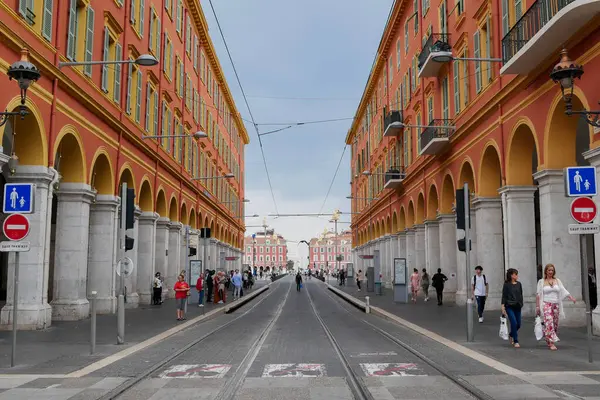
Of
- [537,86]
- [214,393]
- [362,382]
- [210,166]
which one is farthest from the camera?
[210,166]

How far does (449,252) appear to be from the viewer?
29.9 m

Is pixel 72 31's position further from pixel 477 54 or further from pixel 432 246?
pixel 432 246

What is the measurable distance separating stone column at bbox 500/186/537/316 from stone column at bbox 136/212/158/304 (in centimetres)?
1643

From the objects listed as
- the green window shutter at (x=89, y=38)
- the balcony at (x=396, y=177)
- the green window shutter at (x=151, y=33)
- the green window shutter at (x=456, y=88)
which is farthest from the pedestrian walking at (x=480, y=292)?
the balcony at (x=396, y=177)

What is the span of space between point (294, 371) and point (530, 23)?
12.4 metres

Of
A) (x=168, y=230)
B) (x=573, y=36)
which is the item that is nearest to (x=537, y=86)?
(x=573, y=36)

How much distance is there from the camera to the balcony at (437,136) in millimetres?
28125

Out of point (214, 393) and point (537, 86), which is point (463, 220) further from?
point (214, 393)

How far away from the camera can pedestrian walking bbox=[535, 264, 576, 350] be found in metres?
12.3

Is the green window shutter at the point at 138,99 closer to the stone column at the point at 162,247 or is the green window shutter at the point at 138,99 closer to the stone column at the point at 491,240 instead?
the stone column at the point at 162,247

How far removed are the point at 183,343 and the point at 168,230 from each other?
21.0m

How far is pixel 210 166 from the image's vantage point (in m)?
52.1

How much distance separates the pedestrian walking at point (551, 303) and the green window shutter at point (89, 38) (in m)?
15.9

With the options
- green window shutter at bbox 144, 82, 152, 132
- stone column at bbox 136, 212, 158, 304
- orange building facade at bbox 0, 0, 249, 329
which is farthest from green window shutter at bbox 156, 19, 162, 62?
stone column at bbox 136, 212, 158, 304
